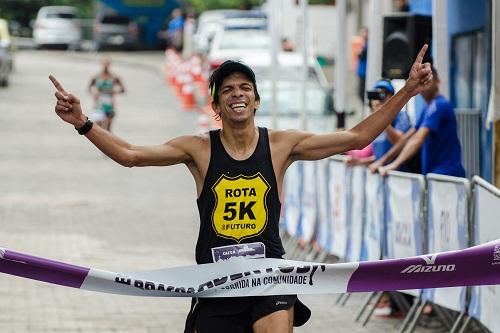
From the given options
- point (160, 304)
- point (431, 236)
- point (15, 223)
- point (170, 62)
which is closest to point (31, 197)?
point (15, 223)

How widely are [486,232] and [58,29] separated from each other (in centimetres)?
5475

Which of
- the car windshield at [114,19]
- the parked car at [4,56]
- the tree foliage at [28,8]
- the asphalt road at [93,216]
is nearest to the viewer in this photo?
the asphalt road at [93,216]

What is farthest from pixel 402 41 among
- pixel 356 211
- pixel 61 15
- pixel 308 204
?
pixel 61 15

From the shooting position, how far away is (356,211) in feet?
43.2

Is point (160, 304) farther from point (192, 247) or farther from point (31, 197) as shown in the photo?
point (31, 197)

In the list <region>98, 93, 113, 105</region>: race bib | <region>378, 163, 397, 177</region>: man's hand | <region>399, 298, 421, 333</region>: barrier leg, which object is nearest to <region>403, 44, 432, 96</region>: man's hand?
<region>399, 298, 421, 333</region>: barrier leg

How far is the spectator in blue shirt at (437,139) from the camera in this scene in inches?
480

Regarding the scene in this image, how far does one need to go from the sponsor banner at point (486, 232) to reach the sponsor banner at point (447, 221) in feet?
0.64

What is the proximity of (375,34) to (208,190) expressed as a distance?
386 inches

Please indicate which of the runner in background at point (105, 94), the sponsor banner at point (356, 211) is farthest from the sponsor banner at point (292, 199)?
the runner in background at point (105, 94)

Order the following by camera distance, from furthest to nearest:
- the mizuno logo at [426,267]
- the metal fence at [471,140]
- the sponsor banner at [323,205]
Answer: the metal fence at [471,140] < the sponsor banner at [323,205] < the mizuno logo at [426,267]

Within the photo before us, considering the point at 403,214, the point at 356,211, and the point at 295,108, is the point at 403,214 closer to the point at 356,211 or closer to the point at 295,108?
the point at 356,211

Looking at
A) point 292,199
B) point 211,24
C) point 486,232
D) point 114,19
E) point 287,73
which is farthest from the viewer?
point 114,19

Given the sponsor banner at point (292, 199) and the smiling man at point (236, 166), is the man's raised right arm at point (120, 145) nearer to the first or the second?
the smiling man at point (236, 166)
